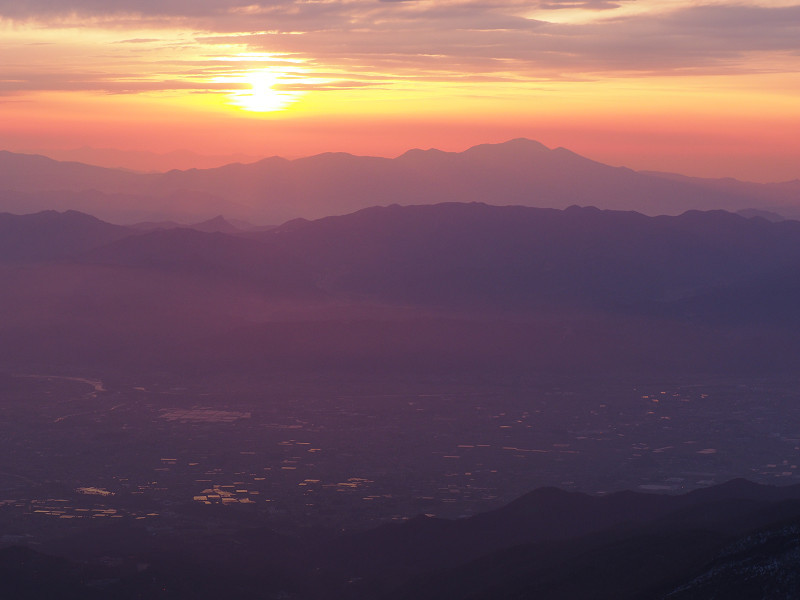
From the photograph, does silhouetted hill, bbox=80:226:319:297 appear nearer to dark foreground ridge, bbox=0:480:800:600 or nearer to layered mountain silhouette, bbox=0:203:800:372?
layered mountain silhouette, bbox=0:203:800:372

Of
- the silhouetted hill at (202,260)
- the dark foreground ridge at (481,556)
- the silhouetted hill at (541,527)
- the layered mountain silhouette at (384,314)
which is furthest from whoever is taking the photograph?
the silhouetted hill at (202,260)

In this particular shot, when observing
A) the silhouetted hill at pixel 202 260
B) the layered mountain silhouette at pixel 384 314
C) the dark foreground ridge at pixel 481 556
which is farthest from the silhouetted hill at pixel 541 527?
the silhouetted hill at pixel 202 260

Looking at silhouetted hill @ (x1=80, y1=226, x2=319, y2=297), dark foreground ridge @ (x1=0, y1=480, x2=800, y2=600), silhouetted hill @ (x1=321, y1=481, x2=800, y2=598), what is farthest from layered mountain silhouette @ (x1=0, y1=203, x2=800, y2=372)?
dark foreground ridge @ (x1=0, y1=480, x2=800, y2=600)

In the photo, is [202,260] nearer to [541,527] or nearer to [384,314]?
[384,314]

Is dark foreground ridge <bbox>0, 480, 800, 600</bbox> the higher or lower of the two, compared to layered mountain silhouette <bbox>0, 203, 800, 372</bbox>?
lower

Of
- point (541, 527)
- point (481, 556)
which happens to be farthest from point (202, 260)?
point (481, 556)

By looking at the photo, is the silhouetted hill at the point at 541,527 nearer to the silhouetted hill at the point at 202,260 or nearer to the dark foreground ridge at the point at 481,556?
the dark foreground ridge at the point at 481,556

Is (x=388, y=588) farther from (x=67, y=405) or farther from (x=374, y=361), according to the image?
(x=374, y=361)

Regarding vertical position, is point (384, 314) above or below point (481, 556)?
above

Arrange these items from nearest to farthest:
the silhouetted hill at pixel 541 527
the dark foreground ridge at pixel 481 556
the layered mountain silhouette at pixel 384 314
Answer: the dark foreground ridge at pixel 481 556, the silhouetted hill at pixel 541 527, the layered mountain silhouette at pixel 384 314
